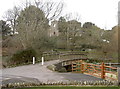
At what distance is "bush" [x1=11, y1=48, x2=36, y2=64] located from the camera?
48.8 feet

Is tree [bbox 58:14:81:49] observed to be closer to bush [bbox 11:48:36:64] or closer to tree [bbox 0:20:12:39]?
tree [bbox 0:20:12:39]

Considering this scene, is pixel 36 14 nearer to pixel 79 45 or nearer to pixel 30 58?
pixel 30 58

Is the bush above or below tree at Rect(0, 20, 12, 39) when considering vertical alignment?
below

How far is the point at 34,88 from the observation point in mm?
6352

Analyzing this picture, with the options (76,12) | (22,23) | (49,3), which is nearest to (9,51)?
(22,23)

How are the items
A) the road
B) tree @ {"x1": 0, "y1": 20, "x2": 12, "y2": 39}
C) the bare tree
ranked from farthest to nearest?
tree @ {"x1": 0, "y1": 20, "x2": 12, "y2": 39} → the bare tree → the road

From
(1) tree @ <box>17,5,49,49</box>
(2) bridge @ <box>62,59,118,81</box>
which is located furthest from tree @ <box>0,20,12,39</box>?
(2) bridge @ <box>62,59,118,81</box>

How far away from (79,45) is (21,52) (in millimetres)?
17629

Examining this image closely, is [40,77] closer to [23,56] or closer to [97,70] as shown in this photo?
[97,70]

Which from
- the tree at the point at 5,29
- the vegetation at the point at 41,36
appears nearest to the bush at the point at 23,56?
the vegetation at the point at 41,36

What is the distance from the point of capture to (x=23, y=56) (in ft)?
50.8

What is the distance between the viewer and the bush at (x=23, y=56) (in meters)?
14.9

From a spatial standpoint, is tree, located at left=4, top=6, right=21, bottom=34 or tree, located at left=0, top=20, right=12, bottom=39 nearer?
tree, located at left=4, top=6, right=21, bottom=34

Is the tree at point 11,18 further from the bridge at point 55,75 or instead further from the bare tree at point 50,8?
the bridge at point 55,75
